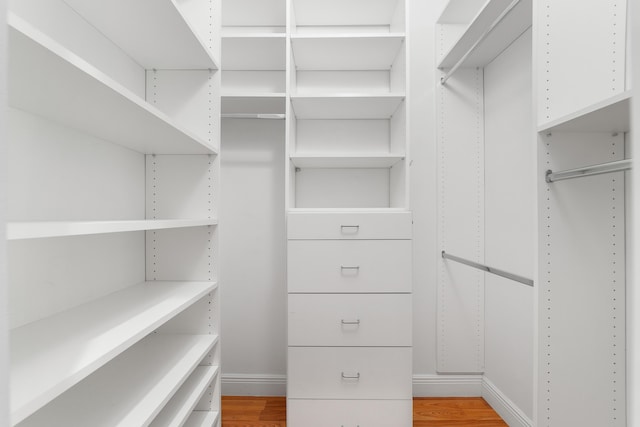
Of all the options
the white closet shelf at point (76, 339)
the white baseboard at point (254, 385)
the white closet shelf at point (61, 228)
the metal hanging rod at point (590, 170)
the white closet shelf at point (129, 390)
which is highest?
the metal hanging rod at point (590, 170)

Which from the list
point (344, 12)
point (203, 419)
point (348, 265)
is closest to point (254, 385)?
point (203, 419)

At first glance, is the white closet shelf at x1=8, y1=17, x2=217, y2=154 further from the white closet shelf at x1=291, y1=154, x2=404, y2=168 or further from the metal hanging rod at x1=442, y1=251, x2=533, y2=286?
the metal hanging rod at x1=442, y1=251, x2=533, y2=286

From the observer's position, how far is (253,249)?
1996 millimetres

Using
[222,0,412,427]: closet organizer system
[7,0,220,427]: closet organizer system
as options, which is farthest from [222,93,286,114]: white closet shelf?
[7,0,220,427]: closet organizer system

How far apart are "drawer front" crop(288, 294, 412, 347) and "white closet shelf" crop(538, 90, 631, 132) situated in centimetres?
89

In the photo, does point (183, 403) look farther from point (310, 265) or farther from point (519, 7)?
point (519, 7)

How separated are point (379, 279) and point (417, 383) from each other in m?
0.81

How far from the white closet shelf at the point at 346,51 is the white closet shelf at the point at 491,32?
0.29 meters

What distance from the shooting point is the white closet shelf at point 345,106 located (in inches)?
65.0

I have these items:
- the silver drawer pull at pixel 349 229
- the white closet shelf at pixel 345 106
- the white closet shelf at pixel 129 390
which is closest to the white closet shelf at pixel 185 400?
the white closet shelf at pixel 129 390

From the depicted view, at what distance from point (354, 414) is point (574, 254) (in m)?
1.10

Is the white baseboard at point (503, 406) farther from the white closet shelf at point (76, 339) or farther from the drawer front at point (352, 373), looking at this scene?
the white closet shelf at point (76, 339)

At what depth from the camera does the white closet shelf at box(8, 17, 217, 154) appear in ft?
1.86

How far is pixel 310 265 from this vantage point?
5.08 feet
